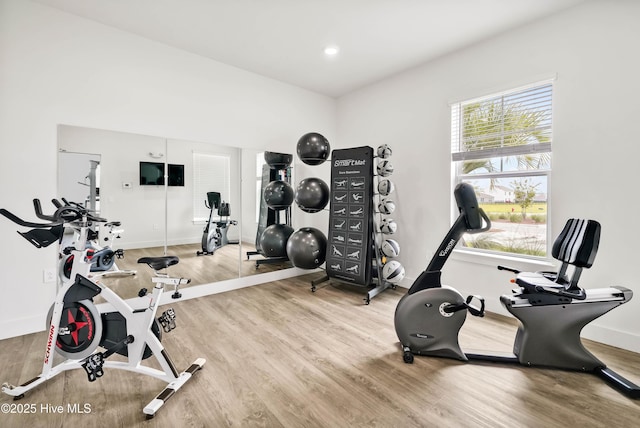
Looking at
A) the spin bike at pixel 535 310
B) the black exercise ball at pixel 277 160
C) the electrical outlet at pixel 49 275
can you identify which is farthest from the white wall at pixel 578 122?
the electrical outlet at pixel 49 275

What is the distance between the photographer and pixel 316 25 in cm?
304

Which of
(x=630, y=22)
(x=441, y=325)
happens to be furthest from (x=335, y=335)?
(x=630, y=22)

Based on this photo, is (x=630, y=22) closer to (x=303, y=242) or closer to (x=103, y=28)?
(x=303, y=242)

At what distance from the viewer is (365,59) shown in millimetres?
3783

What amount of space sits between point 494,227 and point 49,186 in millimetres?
4664

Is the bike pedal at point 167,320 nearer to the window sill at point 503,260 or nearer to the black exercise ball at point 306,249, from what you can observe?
the black exercise ball at point 306,249

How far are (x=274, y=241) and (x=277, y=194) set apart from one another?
68 centimetres

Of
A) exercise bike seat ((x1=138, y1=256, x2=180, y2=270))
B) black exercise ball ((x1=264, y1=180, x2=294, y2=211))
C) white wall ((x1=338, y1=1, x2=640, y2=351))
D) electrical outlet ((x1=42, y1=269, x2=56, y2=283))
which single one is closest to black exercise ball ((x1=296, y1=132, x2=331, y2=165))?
black exercise ball ((x1=264, y1=180, x2=294, y2=211))

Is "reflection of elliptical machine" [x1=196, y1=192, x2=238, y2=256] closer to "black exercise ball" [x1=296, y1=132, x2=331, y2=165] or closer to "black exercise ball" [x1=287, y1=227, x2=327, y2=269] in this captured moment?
"black exercise ball" [x1=287, y1=227, x2=327, y2=269]

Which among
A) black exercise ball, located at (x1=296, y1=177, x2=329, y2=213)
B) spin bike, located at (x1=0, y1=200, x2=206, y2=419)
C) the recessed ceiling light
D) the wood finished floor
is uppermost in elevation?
the recessed ceiling light

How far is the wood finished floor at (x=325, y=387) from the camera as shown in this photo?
1.66 m

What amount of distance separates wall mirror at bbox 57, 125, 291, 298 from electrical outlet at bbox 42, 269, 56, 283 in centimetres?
40

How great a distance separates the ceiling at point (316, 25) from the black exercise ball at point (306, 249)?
7.65 ft

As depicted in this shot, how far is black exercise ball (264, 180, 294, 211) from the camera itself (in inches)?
163
